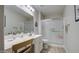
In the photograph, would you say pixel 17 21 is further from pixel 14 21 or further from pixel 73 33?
pixel 73 33

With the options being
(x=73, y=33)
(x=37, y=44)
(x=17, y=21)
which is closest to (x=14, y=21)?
(x=17, y=21)

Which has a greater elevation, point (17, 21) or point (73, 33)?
point (17, 21)

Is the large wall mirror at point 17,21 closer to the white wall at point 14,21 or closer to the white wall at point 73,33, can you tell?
the white wall at point 14,21

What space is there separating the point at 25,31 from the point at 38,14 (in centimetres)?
61

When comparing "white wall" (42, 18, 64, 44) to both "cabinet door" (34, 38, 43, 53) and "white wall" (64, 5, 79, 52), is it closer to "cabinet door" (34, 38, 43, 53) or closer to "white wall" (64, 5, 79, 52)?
"cabinet door" (34, 38, 43, 53)

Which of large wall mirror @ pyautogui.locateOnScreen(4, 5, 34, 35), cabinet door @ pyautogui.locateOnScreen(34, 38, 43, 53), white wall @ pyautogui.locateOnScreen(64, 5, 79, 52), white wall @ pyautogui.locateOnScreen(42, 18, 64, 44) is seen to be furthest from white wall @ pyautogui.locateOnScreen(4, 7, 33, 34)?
white wall @ pyautogui.locateOnScreen(64, 5, 79, 52)

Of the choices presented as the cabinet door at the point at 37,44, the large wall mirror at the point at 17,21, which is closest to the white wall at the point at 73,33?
the cabinet door at the point at 37,44

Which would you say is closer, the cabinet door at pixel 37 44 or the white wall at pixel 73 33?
the white wall at pixel 73 33

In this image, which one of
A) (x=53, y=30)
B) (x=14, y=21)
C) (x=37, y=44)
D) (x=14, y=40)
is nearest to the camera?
(x=14, y=40)

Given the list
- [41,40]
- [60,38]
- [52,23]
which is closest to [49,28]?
[52,23]

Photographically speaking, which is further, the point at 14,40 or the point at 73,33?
the point at 73,33
